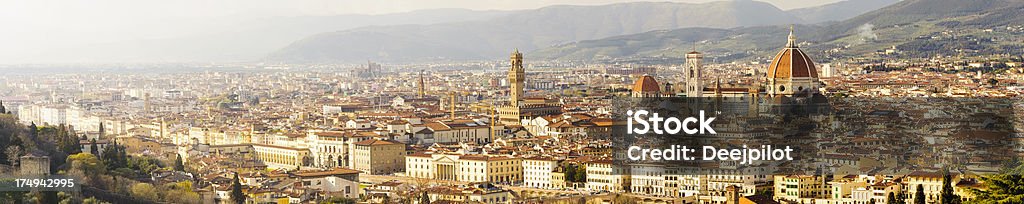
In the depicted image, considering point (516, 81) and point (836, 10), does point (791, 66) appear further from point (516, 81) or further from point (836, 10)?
point (836, 10)

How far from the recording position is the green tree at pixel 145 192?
1991 cm

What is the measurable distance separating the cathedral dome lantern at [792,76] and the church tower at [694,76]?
403 cm

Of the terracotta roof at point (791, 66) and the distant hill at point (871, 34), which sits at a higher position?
the distant hill at point (871, 34)

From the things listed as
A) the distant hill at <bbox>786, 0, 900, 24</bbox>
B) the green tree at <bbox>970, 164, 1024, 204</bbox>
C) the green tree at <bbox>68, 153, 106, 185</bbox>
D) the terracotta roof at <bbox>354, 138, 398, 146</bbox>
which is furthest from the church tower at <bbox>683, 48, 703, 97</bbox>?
the distant hill at <bbox>786, 0, 900, 24</bbox>

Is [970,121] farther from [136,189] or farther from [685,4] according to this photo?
[685,4]

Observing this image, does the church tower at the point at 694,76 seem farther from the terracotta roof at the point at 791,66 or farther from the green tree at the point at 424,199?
the green tree at the point at 424,199

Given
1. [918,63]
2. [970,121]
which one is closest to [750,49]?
[918,63]

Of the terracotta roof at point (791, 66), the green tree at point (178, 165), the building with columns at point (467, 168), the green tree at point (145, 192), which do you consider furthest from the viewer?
the terracotta roof at point (791, 66)

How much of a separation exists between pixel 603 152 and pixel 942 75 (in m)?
22.9

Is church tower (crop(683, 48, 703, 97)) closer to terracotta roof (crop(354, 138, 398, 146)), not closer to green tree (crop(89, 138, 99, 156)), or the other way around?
terracotta roof (crop(354, 138, 398, 146))

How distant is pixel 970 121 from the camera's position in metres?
30.9

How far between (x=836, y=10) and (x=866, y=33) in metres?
57.9

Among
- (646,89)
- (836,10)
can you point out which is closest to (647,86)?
(646,89)

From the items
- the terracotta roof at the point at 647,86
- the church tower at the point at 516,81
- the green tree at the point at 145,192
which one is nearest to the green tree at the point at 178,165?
the green tree at the point at 145,192
